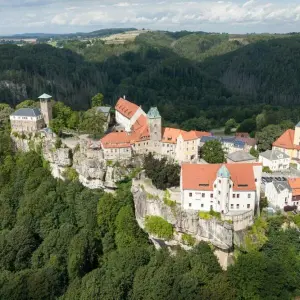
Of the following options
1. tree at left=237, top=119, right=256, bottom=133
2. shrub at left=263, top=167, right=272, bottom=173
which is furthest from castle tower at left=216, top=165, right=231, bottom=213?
tree at left=237, top=119, right=256, bottom=133

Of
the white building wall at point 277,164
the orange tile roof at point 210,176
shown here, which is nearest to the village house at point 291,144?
the white building wall at point 277,164

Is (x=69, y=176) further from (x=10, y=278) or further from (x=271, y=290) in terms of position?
(x=271, y=290)

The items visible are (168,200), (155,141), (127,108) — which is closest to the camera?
(168,200)

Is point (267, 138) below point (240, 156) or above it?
below

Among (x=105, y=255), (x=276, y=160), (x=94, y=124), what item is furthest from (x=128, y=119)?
(x=276, y=160)

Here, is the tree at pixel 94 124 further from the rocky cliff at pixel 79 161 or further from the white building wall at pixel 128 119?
the white building wall at pixel 128 119

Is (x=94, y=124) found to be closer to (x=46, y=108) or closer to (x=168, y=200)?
(x=46, y=108)

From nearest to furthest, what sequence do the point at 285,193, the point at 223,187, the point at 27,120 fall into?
the point at 223,187 < the point at 285,193 < the point at 27,120
